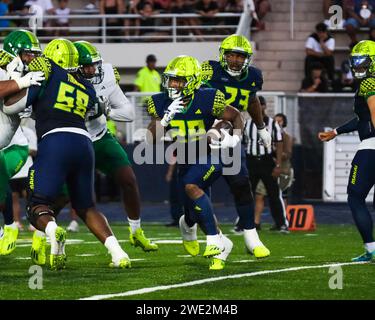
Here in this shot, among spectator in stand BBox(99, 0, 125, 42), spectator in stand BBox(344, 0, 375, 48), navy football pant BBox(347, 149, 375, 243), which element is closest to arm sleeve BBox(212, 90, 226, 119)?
navy football pant BBox(347, 149, 375, 243)

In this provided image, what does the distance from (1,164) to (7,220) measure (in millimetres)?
523

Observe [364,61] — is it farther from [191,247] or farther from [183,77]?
[191,247]

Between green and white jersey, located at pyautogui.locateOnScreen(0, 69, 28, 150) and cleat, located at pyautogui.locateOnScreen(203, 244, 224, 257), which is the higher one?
green and white jersey, located at pyautogui.locateOnScreen(0, 69, 28, 150)

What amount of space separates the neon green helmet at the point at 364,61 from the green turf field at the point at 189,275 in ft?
5.13

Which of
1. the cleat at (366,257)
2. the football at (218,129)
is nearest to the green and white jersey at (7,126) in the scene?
the football at (218,129)

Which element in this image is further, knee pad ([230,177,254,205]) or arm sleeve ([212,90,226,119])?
knee pad ([230,177,254,205])

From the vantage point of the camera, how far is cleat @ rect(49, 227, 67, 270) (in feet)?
27.7

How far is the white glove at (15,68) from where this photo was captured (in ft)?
30.1

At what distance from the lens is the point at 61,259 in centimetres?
859

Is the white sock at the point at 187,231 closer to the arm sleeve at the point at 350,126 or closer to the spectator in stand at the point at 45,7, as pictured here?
the arm sleeve at the point at 350,126

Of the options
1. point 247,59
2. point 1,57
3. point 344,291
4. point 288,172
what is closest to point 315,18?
point 288,172

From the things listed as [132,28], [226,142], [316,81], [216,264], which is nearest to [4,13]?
[132,28]

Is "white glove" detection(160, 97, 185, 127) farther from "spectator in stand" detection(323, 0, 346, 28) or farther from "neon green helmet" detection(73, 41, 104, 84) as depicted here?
"spectator in stand" detection(323, 0, 346, 28)
